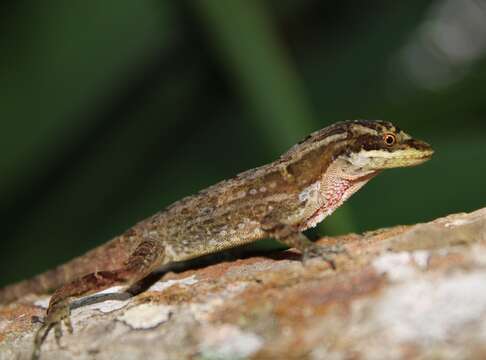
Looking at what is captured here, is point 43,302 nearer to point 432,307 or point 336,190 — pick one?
point 336,190

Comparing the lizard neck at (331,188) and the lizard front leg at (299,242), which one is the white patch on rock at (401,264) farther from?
the lizard neck at (331,188)

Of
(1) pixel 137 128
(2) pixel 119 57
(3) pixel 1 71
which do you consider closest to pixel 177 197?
(1) pixel 137 128

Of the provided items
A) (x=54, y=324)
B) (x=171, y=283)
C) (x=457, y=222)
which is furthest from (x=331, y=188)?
(x=54, y=324)

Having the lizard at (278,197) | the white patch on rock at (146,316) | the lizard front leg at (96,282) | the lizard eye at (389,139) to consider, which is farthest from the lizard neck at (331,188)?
the white patch on rock at (146,316)

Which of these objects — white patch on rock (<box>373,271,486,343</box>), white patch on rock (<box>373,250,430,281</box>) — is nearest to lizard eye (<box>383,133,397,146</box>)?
white patch on rock (<box>373,250,430,281</box>)

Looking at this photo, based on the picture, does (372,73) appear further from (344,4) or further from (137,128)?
(137,128)
